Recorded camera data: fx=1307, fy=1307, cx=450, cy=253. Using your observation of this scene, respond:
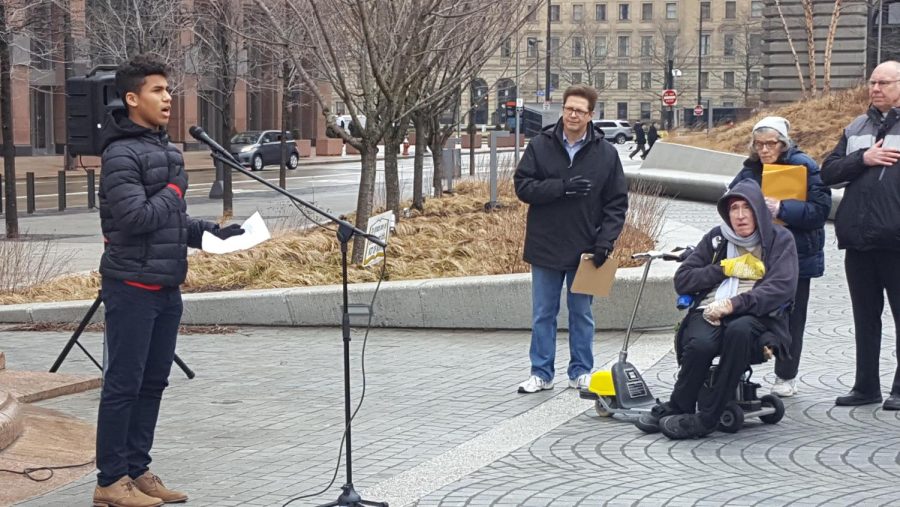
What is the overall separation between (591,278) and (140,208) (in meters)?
3.59

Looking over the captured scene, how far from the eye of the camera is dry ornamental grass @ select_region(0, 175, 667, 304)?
1305cm

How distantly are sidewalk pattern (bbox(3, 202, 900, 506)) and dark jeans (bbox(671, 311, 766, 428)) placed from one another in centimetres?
22

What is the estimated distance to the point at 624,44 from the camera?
379 feet

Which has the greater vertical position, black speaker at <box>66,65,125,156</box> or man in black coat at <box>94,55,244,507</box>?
black speaker at <box>66,65,125,156</box>

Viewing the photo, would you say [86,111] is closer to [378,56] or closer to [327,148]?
[378,56]

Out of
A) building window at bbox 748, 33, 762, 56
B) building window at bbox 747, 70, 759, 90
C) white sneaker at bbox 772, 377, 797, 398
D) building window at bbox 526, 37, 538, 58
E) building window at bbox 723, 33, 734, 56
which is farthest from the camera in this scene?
building window at bbox 723, 33, 734, 56

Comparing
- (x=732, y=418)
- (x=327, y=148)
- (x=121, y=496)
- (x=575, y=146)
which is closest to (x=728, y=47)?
(x=327, y=148)

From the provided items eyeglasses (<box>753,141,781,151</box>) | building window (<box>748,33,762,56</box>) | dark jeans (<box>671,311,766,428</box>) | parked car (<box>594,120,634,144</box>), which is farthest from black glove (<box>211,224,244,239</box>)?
building window (<box>748,33,762,56</box>)

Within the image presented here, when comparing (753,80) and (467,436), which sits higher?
(753,80)

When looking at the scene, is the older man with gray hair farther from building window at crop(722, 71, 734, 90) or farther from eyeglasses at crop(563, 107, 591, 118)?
building window at crop(722, 71, 734, 90)

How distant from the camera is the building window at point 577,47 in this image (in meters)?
106

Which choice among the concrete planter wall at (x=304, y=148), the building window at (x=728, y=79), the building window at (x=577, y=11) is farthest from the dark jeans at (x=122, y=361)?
the building window at (x=577, y=11)

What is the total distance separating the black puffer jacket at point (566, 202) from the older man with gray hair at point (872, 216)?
137 cm

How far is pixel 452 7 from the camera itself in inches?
567
